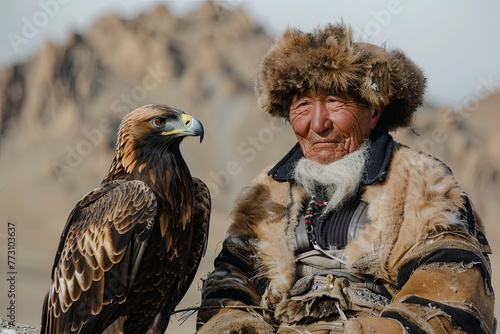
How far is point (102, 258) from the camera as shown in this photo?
2846 millimetres

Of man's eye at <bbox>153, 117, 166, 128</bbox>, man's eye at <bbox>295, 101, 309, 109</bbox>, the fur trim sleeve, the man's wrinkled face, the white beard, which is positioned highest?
man's eye at <bbox>153, 117, 166, 128</bbox>

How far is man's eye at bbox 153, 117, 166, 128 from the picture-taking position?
→ 3.09 metres

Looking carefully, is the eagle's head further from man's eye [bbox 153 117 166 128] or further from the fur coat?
the fur coat

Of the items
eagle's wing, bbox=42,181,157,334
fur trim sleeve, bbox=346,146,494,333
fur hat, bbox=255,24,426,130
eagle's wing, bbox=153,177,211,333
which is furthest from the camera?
eagle's wing, bbox=153,177,211,333

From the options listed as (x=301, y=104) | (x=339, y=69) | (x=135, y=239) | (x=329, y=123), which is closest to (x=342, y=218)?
(x=329, y=123)

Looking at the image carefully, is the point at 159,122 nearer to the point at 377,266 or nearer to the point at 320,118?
the point at 320,118

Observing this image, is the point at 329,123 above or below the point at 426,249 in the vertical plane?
above

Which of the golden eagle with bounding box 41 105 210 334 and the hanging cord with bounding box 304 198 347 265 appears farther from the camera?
the hanging cord with bounding box 304 198 347 265

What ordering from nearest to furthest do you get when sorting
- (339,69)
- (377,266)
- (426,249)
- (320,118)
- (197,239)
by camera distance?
(426,249), (377,266), (339,69), (320,118), (197,239)

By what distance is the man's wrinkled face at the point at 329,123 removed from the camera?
303 cm

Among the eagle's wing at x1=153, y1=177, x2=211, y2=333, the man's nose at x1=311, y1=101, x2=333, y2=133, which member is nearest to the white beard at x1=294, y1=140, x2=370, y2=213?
the man's nose at x1=311, y1=101, x2=333, y2=133

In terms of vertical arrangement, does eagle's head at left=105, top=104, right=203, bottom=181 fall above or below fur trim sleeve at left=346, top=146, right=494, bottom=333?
above

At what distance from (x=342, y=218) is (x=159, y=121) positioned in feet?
3.71

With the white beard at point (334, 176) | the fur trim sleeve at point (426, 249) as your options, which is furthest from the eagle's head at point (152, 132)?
the fur trim sleeve at point (426, 249)
